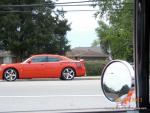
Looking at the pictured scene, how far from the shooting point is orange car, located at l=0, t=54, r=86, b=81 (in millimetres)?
3893

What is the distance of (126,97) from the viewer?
2.29 meters

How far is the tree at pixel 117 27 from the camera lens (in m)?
2.91

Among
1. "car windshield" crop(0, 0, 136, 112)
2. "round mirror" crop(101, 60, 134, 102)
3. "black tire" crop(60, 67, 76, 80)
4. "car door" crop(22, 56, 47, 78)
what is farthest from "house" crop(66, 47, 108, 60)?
"black tire" crop(60, 67, 76, 80)

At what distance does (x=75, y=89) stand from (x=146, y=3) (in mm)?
3894

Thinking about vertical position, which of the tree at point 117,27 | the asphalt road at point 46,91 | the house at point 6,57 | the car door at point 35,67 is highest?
the tree at point 117,27

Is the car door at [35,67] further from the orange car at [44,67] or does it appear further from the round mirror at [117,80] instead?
the round mirror at [117,80]

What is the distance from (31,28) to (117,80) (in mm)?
1215

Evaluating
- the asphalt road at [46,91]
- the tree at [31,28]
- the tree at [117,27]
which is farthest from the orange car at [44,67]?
the tree at [117,27]

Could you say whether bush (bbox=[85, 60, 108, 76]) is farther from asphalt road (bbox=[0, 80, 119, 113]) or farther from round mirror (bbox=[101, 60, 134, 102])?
asphalt road (bbox=[0, 80, 119, 113])

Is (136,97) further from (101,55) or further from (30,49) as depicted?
(30,49)

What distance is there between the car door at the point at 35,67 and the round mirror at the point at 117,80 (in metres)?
1.65

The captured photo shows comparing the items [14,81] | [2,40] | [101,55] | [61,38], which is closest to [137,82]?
[101,55]

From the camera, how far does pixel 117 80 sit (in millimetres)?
2242

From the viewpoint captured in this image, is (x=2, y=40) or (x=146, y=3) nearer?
(x=146, y=3)
